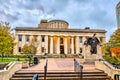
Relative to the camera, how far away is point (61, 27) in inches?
2785

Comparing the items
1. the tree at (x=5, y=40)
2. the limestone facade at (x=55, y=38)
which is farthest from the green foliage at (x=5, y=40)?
the limestone facade at (x=55, y=38)

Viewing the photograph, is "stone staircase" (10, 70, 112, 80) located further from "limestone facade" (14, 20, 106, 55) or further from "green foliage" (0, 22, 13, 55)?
"limestone facade" (14, 20, 106, 55)

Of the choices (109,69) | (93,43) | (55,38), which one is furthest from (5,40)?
(55,38)

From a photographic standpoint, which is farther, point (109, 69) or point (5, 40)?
point (5, 40)

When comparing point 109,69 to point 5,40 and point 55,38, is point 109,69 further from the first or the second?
point 55,38

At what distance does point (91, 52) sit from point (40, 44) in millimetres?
42837

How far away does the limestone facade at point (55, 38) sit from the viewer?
63344 mm

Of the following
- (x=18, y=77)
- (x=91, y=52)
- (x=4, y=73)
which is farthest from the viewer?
(x=91, y=52)

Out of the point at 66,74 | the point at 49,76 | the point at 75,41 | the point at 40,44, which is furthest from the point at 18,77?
the point at 75,41

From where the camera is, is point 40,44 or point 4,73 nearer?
point 4,73

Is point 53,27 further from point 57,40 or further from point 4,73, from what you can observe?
point 4,73

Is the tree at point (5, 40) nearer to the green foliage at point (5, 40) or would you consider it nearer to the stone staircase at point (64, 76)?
the green foliage at point (5, 40)

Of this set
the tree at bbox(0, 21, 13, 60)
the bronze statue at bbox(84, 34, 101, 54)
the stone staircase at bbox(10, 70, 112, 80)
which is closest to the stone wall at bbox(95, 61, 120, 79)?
the stone staircase at bbox(10, 70, 112, 80)

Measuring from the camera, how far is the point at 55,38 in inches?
2630
